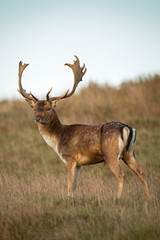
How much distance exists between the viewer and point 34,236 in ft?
17.1

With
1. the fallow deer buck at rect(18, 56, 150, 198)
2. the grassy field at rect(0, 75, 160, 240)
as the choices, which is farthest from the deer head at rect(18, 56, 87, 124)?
the grassy field at rect(0, 75, 160, 240)

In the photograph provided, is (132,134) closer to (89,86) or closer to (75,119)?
(75,119)

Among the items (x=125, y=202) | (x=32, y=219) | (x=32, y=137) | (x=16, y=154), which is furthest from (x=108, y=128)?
(x=32, y=137)

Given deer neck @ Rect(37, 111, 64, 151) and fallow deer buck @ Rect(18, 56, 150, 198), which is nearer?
fallow deer buck @ Rect(18, 56, 150, 198)

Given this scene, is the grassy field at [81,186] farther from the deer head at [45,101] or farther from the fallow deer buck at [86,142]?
the deer head at [45,101]

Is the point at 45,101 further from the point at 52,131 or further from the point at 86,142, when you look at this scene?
the point at 86,142

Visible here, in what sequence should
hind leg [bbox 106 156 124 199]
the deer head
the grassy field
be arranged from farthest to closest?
the deer head
hind leg [bbox 106 156 124 199]
the grassy field

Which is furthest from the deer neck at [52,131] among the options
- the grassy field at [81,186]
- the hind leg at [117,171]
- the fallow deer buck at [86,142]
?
the hind leg at [117,171]

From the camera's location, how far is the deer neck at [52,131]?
821 cm

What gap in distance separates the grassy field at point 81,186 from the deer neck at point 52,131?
0.90 metres

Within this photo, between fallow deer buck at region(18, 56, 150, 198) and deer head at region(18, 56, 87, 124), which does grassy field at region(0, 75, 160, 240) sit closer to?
fallow deer buck at region(18, 56, 150, 198)

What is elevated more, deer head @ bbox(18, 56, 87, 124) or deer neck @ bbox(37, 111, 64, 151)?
deer head @ bbox(18, 56, 87, 124)

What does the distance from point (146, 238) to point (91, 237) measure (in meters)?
0.73

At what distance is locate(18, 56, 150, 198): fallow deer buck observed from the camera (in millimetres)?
7070
